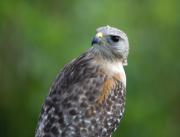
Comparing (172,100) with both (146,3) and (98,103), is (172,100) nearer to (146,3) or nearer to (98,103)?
(146,3)

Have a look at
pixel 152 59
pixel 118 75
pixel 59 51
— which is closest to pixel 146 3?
pixel 152 59

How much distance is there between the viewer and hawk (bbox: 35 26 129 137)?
1199cm

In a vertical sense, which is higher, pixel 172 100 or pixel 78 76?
pixel 78 76

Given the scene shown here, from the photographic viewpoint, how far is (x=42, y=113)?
39.5 feet

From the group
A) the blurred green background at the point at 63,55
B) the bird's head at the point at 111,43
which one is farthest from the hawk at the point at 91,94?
the blurred green background at the point at 63,55

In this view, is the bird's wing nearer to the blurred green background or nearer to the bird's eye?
the bird's eye

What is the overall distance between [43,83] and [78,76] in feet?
14.6

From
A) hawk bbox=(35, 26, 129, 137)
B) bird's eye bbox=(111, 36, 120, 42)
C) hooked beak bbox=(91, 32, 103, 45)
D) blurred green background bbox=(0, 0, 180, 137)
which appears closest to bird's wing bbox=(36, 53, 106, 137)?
hawk bbox=(35, 26, 129, 137)

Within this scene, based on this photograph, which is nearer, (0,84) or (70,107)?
(70,107)

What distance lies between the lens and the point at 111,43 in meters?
12.6

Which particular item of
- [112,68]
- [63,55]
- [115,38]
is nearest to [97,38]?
[115,38]

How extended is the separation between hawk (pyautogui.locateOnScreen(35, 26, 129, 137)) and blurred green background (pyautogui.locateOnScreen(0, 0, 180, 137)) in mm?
3657

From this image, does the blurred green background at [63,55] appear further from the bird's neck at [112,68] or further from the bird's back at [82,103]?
the bird's back at [82,103]

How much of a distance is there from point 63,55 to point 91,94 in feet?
14.5
